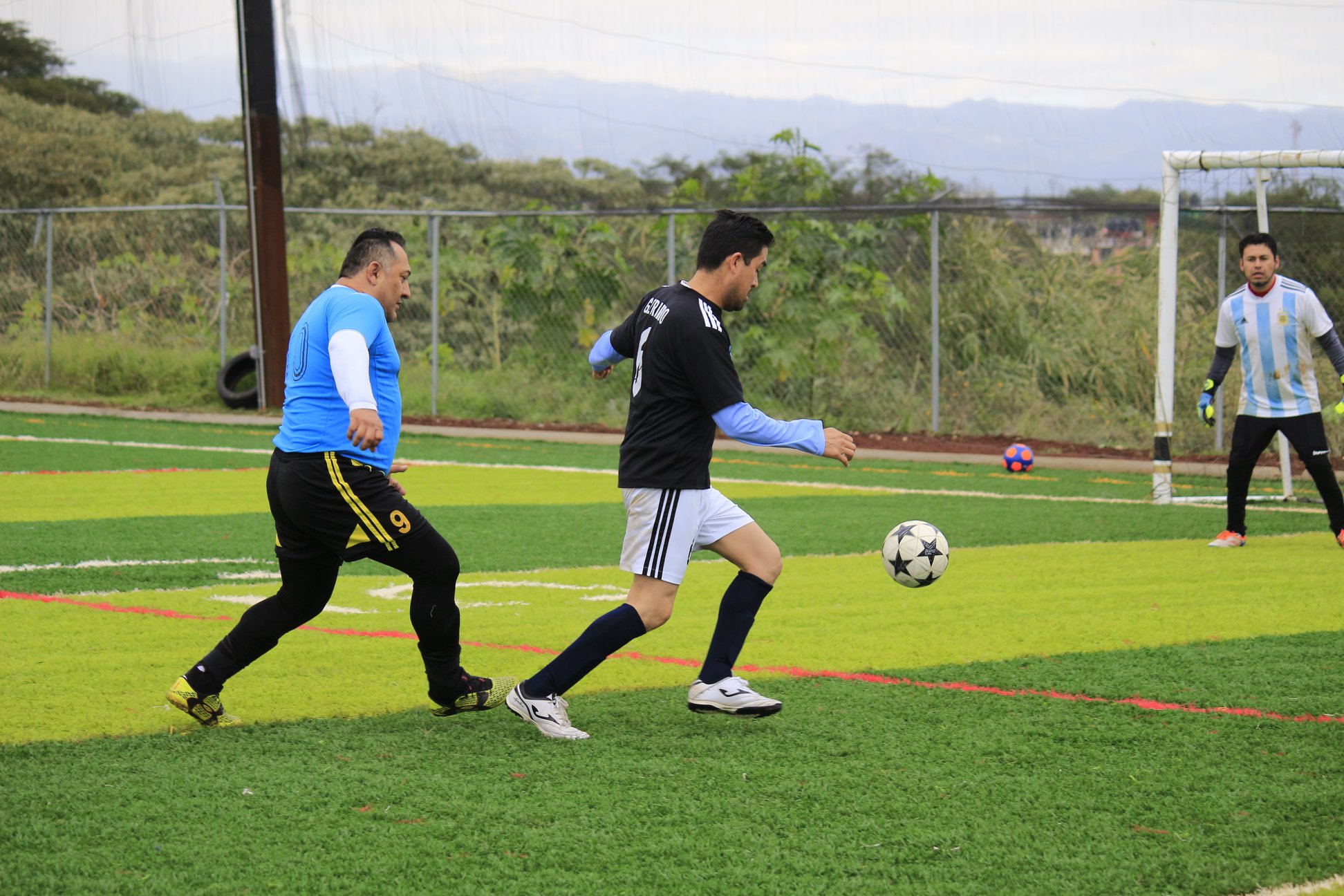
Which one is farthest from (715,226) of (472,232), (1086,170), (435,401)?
(472,232)

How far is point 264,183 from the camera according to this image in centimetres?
1934

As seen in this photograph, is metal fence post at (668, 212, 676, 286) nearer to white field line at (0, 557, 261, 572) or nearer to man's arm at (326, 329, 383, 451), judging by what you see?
white field line at (0, 557, 261, 572)

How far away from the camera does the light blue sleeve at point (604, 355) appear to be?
575 centimetres

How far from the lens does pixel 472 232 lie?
21.6m

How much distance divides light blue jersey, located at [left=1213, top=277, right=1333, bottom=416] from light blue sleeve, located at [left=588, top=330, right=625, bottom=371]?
5928 mm

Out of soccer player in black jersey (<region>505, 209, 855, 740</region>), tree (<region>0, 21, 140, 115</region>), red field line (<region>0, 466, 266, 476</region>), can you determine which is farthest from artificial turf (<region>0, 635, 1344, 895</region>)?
tree (<region>0, 21, 140, 115</region>)

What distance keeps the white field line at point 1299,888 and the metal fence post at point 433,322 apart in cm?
1684

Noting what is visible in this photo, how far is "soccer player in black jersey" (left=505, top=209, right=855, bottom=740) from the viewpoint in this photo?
199 inches

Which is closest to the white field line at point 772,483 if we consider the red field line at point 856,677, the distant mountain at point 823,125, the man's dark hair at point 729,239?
the red field line at point 856,677

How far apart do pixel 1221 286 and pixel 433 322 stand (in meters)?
10.2

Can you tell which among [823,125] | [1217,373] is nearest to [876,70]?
[823,125]

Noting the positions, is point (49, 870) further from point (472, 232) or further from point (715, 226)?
point (472, 232)

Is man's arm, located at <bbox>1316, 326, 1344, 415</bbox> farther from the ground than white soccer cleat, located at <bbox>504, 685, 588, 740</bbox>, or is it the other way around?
man's arm, located at <bbox>1316, 326, 1344, 415</bbox>

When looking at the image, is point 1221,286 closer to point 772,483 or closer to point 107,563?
point 772,483
